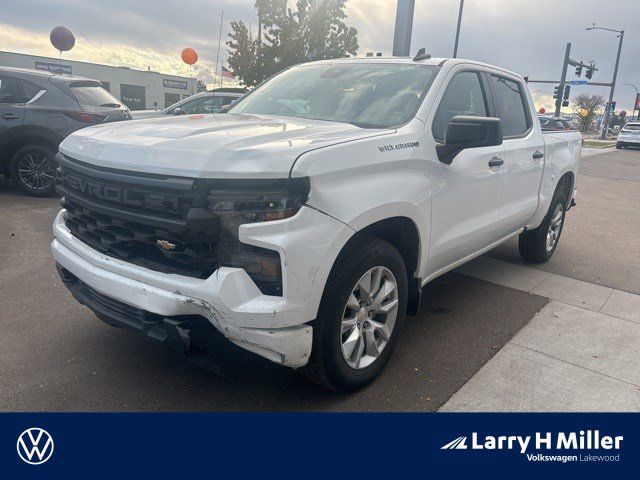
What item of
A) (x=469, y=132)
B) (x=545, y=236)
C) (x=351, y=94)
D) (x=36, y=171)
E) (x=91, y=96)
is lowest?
(x=36, y=171)

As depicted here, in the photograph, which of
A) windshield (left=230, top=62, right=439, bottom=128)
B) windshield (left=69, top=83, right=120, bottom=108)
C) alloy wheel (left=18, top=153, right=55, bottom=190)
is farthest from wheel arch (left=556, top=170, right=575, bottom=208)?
alloy wheel (left=18, top=153, right=55, bottom=190)

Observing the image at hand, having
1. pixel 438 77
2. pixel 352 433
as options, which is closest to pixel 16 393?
pixel 352 433

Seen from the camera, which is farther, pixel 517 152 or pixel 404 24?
pixel 404 24

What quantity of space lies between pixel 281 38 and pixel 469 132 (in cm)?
2161

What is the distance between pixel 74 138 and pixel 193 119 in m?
0.69

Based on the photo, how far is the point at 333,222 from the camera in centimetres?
238

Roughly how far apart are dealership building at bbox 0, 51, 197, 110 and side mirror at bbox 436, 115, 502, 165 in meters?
32.0

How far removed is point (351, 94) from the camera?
353 cm

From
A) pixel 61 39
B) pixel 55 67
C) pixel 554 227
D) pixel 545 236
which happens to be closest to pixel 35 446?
pixel 545 236

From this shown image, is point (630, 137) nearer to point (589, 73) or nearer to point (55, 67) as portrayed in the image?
point (589, 73)

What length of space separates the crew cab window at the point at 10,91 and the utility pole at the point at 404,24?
662 cm

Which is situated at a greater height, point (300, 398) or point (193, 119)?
point (193, 119)

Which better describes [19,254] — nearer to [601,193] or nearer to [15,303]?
[15,303]

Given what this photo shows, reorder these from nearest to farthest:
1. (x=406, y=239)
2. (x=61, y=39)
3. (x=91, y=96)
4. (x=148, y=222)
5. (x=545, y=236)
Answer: (x=148, y=222) → (x=406, y=239) → (x=545, y=236) → (x=91, y=96) → (x=61, y=39)
